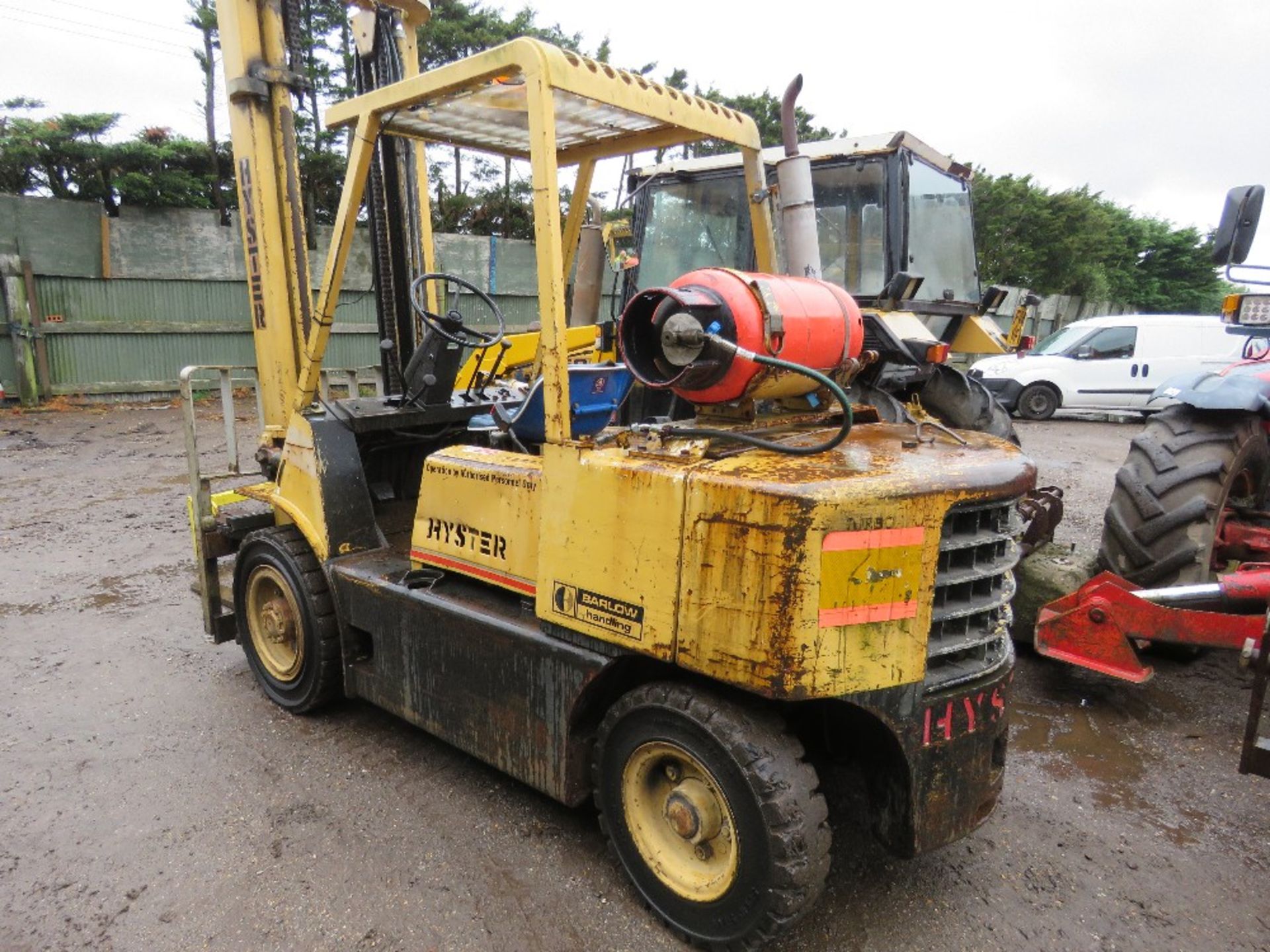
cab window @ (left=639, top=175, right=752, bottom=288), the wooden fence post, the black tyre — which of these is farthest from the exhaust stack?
the wooden fence post

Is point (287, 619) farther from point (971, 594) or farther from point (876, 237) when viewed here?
point (876, 237)

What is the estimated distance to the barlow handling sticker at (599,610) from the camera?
2.34 metres

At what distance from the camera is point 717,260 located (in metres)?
5.86

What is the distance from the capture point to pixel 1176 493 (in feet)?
13.1

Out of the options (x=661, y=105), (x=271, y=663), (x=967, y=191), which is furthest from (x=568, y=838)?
(x=967, y=191)

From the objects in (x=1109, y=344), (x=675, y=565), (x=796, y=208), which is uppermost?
(x=796, y=208)

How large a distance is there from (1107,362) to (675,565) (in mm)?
13973

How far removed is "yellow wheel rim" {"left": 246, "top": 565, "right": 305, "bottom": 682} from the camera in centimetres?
370

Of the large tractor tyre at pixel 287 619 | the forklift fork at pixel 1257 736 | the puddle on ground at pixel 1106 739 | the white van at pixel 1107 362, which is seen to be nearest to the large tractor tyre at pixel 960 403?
the puddle on ground at pixel 1106 739

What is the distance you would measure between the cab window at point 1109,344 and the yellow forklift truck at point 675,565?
12.6 meters

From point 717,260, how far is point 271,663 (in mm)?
3861

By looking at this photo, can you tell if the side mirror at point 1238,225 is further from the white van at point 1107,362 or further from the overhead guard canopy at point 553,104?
the white van at point 1107,362

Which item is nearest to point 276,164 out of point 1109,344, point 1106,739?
point 1106,739

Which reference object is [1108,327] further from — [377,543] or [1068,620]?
[377,543]
